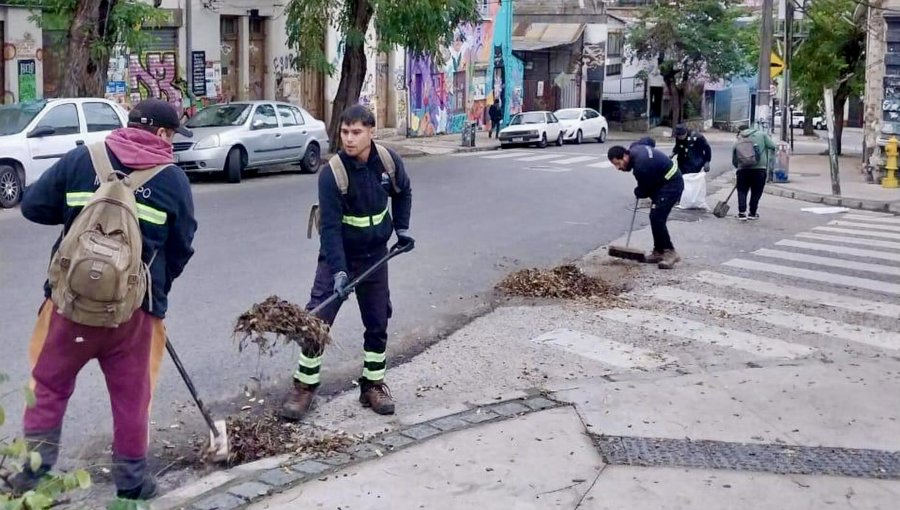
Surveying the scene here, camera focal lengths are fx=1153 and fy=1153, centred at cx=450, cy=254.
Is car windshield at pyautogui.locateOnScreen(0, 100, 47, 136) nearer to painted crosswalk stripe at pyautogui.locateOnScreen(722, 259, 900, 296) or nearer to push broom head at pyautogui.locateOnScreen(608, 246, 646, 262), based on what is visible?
push broom head at pyautogui.locateOnScreen(608, 246, 646, 262)

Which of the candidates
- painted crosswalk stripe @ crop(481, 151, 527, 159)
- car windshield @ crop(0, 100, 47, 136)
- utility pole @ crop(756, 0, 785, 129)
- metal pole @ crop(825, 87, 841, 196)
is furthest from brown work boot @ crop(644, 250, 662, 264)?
painted crosswalk stripe @ crop(481, 151, 527, 159)

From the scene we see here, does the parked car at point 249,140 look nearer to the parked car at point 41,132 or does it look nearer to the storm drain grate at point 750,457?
the parked car at point 41,132

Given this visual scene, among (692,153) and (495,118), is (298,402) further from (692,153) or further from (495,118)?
(495,118)

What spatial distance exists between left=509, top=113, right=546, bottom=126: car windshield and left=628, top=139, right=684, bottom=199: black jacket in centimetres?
2577

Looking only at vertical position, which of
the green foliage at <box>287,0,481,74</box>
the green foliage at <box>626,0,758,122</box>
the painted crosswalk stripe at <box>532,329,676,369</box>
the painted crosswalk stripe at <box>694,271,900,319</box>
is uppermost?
the green foliage at <box>626,0,758,122</box>

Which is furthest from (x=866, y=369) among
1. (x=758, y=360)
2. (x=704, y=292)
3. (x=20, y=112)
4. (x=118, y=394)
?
(x=20, y=112)

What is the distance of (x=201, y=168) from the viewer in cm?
2005

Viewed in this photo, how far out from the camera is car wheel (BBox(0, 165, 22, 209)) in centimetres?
1554

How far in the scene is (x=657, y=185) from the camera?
12.4 m

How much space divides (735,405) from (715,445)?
80 cm

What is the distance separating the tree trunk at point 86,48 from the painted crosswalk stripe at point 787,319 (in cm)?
1201

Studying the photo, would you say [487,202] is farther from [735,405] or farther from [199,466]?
[199,466]

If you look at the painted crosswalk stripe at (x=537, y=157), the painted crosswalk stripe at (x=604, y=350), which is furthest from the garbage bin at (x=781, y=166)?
the painted crosswalk stripe at (x=604, y=350)

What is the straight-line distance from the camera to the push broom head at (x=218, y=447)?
5723 mm
